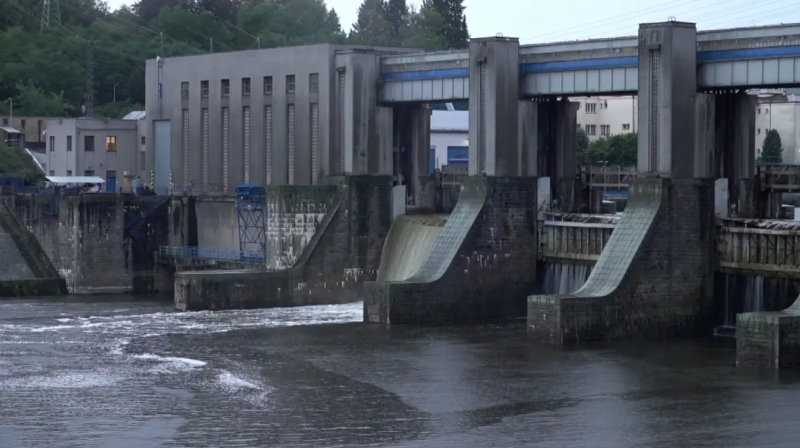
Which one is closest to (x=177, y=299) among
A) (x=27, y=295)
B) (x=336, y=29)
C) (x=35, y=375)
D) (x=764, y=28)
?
(x=27, y=295)

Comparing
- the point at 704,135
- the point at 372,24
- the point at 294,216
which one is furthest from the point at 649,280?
the point at 372,24

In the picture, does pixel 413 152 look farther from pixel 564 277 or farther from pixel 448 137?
pixel 448 137

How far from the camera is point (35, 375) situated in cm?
4225

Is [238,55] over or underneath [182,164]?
over

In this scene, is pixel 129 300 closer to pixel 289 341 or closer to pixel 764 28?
pixel 289 341

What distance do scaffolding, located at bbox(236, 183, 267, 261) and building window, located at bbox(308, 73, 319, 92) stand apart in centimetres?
460

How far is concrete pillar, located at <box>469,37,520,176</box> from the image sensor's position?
2144 inches

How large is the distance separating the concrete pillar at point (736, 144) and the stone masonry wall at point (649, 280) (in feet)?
5.72

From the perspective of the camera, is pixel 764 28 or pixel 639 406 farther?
pixel 764 28

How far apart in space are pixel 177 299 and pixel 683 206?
787 inches

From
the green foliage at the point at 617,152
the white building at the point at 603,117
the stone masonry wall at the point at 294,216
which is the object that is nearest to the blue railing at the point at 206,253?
the stone masonry wall at the point at 294,216

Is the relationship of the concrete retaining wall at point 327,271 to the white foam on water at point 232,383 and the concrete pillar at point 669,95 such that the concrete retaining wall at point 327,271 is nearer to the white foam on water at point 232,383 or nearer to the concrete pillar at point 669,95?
the concrete pillar at point 669,95

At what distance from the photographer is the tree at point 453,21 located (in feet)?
450

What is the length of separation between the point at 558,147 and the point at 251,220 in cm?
1568
